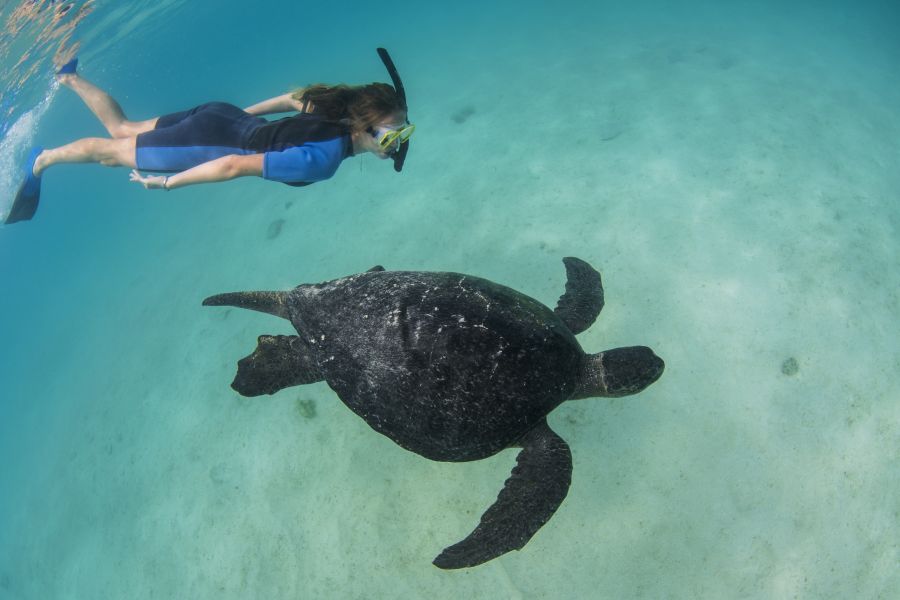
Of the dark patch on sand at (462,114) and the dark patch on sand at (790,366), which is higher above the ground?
the dark patch on sand at (462,114)

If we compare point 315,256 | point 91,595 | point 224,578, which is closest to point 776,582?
point 224,578

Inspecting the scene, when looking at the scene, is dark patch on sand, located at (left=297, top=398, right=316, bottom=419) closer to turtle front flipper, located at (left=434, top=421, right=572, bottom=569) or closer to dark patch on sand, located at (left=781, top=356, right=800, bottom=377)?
turtle front flipper, located at (left=434, top=421, right=572, bottom=569)

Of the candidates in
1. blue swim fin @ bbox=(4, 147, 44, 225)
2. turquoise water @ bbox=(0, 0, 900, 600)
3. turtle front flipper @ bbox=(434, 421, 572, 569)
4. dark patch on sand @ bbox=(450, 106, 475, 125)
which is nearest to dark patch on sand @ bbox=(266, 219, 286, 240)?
turquoise water @ bbox=(0, 0, 900, 600)

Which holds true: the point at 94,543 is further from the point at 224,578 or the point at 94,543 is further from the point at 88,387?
the point at 88,387

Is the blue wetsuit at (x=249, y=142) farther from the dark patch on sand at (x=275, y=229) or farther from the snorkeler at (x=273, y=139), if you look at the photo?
the dark patch on sand at (x=275, y=229)

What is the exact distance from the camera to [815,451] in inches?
179

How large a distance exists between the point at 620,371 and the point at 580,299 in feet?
4.01

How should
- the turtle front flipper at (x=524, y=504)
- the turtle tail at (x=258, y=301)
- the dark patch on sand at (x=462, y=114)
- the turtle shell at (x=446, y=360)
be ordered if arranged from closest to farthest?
the turtle shell at (x=446, y=360) < the turtle front flipper at (x=524, y=504) < the turtle tail at (x=258, y=301) < the dark patch on sand at (x=462, y=114)

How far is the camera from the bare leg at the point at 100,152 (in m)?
5.48

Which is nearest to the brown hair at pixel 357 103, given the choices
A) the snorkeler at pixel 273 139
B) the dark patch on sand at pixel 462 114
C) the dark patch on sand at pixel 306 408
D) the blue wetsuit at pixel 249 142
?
the snorkeler at pixel 273 139

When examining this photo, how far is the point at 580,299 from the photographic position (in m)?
4.39

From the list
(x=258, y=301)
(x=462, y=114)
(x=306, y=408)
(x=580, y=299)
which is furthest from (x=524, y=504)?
(x=462, y=114)

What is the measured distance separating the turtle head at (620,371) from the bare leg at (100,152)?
6382 mm

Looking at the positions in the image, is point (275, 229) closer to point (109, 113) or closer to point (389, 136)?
point (109, 113)
